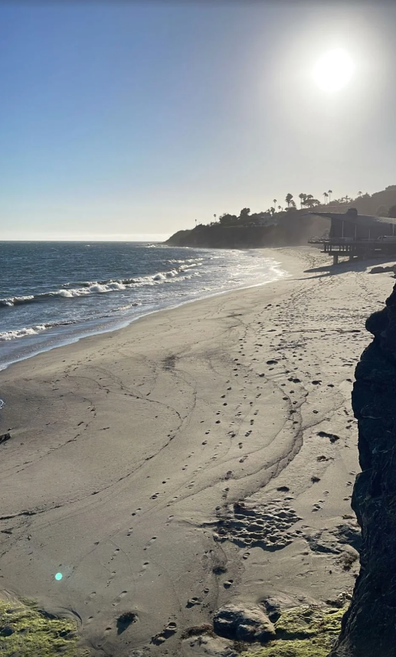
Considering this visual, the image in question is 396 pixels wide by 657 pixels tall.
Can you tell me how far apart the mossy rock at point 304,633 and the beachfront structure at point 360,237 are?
40.9 meters

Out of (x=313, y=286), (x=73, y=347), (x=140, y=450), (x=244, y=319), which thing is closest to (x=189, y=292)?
(x=313, y=286)

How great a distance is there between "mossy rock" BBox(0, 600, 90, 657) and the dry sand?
0.14 metres

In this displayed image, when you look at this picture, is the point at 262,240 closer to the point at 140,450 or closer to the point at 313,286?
the point at 313,286

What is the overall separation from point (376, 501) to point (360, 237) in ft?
155

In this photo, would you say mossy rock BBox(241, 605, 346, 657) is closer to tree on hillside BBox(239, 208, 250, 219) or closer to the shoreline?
the shoreline

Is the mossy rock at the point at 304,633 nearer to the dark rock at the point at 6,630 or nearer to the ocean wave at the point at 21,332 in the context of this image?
the dark rock at the point at 6,630

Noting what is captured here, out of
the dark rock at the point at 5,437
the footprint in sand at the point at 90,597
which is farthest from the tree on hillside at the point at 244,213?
the footprint in sand at the point at 90,597

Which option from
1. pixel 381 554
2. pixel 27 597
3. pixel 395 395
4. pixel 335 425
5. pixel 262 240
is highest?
pixel 262 240

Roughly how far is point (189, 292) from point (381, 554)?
99.5ft

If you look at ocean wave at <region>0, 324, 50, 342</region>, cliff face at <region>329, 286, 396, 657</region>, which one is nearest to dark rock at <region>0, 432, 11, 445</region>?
cliff face at <region>329, 286, 396, 657</region>

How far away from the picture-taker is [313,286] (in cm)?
2744

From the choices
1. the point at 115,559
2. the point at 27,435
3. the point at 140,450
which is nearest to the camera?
the point at 115,559

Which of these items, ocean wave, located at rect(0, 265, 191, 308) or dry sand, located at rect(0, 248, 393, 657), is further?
ocean wave, located at rect(0, 265, 191, 308)

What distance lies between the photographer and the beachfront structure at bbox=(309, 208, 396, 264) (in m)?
42.5
